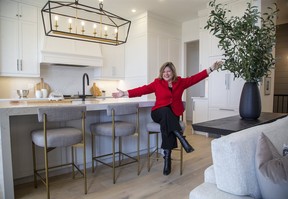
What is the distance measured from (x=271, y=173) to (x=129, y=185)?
176 cm

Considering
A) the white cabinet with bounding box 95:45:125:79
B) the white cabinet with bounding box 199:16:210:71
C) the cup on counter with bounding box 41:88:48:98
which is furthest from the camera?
the white cabinet with bounding box 95:45:125:79

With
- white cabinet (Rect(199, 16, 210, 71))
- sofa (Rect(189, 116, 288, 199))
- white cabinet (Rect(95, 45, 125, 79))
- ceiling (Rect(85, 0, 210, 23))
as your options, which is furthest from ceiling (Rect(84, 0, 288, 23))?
sofa (Rect(189, 116, 288, 199))

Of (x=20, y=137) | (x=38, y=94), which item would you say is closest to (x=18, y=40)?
(x=38, y=94)

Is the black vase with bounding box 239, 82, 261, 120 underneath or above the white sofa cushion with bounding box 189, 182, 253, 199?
above

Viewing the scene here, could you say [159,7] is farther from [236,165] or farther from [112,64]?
[236,165]

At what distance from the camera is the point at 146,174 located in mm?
2707

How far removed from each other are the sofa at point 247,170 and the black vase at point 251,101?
821 millimetres

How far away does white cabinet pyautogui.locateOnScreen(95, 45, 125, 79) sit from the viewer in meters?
5.34

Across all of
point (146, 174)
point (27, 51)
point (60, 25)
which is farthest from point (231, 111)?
point (27, 51)

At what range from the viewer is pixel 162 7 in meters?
4.79

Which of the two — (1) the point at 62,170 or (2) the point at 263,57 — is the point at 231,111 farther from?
(1) the point at 62,170

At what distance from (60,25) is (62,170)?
10.5 ft

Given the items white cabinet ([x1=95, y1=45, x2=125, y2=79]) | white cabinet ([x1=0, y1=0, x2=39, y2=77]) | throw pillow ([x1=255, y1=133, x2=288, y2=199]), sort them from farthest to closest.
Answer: white cabinet ([x1=95, y1=45, x2=125, y2=79]), white cabinet ([x1=0, y1=0, x2=39, y2=77]), throw pillow ([x1=255, y1=133, x2=288, y2=199])

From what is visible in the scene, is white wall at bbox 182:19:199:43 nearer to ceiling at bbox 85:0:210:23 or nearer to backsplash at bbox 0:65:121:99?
ceiling at bbox 85:0:210:23
